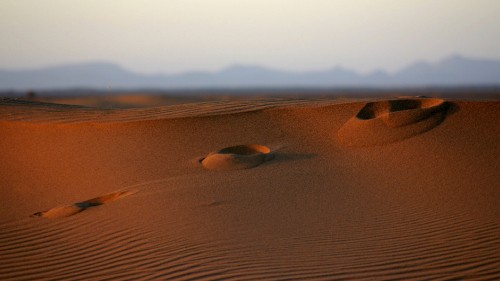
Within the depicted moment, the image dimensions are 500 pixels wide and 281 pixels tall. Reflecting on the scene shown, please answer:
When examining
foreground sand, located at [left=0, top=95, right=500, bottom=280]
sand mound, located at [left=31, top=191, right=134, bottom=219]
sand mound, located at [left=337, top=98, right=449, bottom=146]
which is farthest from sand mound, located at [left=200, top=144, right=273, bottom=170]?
sand mound, located at [left=337, top=98, right=449, bottom=146]

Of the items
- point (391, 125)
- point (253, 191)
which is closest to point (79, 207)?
point (253, 191)

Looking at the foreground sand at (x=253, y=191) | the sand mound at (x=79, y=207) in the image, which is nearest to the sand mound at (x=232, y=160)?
the foreground sand at (x=253, y=191)

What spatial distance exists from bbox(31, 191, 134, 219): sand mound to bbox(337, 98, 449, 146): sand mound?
379 cm

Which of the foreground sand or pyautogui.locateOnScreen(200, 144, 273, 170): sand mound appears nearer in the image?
the foreground sand

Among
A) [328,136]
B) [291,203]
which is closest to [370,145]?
[328,136]

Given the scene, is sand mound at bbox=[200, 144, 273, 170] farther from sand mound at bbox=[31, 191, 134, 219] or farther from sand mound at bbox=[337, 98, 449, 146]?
sand mound at bbox=[337, 98, 449, 146]

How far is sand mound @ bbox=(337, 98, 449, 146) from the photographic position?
780cm

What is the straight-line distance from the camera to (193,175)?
682 centimetres

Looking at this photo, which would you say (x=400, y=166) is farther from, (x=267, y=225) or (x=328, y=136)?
(x=267, y=225)

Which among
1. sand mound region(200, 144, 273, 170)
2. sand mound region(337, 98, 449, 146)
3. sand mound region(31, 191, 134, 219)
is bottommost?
sand mound region(31, 191, 134, 219)

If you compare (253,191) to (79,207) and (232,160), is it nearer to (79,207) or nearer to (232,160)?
(232,160)

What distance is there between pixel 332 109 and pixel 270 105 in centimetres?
128

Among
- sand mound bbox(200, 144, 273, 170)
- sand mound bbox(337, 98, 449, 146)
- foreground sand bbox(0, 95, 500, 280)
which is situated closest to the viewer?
foreground sand bbox(0, 95, 500, 280)

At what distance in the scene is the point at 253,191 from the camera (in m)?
6.09
